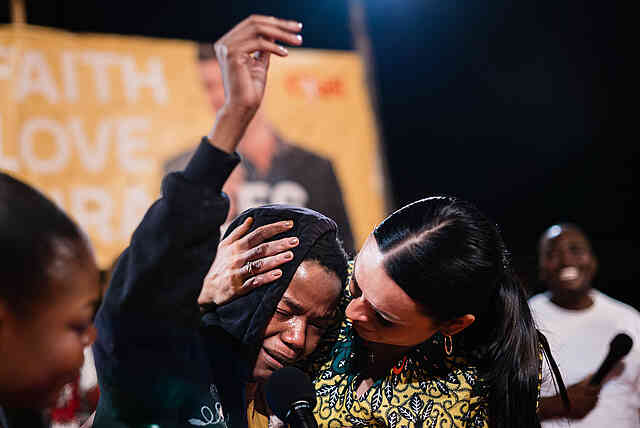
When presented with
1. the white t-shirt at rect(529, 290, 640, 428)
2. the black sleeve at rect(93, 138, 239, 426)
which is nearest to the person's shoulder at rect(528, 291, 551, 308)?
the white t-shirt at rect(529, 290, 640, 428)

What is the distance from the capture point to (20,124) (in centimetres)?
477

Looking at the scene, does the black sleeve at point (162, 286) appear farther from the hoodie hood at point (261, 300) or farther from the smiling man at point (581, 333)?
the smiling man at point (581, 333)

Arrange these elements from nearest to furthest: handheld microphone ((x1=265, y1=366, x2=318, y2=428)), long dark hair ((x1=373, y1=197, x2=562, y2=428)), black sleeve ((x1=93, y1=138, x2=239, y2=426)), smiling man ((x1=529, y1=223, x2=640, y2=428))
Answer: black sleeve ((x1=93, y1=138, x2=239, y2=426)), handheld microphone ((x1=265, y1=366, x2=318, y2=428)), long dark hair ((x1=373, y1=197, x2=562, y2=428)), smiling man ((x1=529, y1=223, x2=640, y2=428))

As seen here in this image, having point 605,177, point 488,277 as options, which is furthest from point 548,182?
point 488,277

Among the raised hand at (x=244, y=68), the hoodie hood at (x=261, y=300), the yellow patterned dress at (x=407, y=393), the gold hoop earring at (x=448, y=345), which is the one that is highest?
the raised hand at (x=244, y=68)

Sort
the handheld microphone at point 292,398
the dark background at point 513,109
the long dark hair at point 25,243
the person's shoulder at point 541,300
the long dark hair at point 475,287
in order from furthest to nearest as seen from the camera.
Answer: the dark background at point 513,109 < the person's shoulder at point 541,300 < the long dark hair at point 475,287 < the handheld microphone at point 292,398 < the long dark hair at point 25,243

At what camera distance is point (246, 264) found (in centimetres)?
179

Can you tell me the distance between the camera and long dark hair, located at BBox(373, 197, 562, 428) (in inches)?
67.2

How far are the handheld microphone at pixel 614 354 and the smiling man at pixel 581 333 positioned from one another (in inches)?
2.5

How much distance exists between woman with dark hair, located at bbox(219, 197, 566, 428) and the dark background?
6.11 meters

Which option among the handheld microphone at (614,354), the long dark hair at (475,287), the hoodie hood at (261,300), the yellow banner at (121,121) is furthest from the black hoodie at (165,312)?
the yellow banner at (121,121)

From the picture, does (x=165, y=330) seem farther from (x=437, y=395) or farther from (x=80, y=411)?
(x=80, y=411)

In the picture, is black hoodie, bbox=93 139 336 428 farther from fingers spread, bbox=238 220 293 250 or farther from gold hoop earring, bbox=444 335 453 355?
gold hoop earring, bbox=444 335 453 355

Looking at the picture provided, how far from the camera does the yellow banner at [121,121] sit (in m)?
4.82
